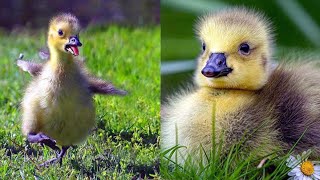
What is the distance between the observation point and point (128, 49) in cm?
387

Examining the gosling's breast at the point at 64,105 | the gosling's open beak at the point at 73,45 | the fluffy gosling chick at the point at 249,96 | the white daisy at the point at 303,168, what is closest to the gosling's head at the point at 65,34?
the gosling's open beak at the point at 73,45

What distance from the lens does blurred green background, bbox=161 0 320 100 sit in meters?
3.51

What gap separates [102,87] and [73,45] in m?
0.28

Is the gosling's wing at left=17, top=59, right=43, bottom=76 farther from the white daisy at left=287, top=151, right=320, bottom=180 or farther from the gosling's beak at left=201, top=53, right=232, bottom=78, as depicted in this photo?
the white daisy at left=287, top=151, right=320, bottom=180

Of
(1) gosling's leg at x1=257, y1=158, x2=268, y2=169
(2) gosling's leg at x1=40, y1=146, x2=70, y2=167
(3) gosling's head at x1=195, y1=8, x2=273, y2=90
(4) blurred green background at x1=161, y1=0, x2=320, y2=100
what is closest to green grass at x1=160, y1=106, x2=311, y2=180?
(1) gosling's leg at x1=257, y1=158, x2=268, y2=169

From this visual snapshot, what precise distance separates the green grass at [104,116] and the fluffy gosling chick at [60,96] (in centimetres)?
6

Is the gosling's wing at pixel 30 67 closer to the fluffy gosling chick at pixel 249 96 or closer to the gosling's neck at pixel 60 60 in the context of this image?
the gosling's neck at pixel 60 60

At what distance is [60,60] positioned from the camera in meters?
3.45

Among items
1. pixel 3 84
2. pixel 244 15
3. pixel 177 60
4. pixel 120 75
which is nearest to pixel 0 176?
pixel 3 84

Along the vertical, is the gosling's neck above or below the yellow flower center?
above

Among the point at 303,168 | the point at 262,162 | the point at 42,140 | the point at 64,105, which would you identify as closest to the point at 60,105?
the point at 64,105

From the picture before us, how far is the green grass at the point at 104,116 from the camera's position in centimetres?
356

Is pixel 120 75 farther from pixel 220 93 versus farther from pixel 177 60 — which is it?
pixel 220 93

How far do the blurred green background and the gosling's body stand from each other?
16.4 inches
